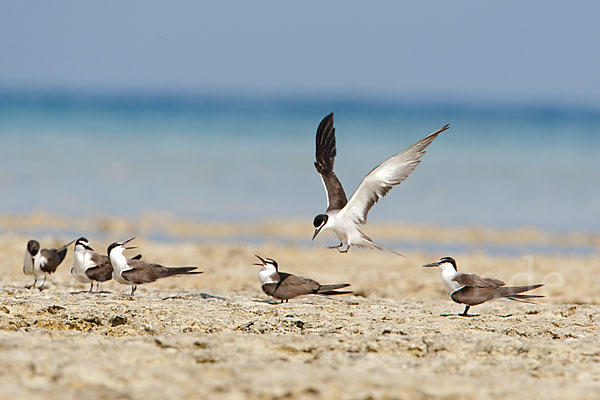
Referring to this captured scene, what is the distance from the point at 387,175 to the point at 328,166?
944 mm

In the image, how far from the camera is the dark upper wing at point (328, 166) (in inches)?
310

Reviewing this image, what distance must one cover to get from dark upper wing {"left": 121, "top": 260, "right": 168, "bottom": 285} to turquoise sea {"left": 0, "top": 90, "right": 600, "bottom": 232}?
375 inches

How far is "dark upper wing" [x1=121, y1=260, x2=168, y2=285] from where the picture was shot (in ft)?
23.7

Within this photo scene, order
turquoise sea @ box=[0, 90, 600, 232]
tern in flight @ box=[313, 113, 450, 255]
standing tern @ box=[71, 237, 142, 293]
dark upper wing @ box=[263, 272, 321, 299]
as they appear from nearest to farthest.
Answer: dark upper wing @ box=[263, 272, 321, 299] → tern in flight @ box=[313, 113, 450, 255] → standing tern @ box=[71, 237, 142, 293] → turquoise sea @ box=[0, 90, 600, 232]

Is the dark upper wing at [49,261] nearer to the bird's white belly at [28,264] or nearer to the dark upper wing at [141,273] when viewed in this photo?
the bird's white belly at [28,264]

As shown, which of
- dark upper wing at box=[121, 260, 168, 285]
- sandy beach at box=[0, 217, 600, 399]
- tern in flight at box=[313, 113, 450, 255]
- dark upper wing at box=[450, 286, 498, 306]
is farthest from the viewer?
tern in flight at box=[313, 113, 450, 255]

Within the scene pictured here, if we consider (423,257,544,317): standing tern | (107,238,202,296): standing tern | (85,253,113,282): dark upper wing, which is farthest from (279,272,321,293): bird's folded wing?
(85,253,113,282): dark upper wing

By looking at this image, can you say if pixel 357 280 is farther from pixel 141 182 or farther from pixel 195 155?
pixel 195 155

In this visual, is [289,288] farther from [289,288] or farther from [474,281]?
[474,281]

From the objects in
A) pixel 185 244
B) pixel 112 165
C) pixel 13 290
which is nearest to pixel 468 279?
pixel 13 290

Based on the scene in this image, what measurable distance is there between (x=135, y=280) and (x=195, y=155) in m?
22.4

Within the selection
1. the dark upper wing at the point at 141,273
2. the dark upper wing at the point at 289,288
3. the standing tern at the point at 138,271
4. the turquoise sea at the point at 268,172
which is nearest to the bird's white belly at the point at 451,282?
the dark upper wing at the point at 289,288

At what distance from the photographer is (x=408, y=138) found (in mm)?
40156

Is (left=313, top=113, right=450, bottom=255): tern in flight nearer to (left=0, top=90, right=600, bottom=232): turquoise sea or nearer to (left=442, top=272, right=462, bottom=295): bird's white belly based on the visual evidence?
(left=442, top=272, right=462, bottom=295): bird's white belly
